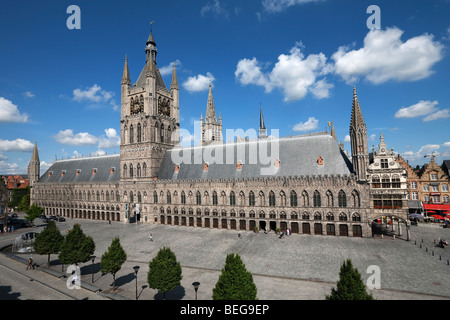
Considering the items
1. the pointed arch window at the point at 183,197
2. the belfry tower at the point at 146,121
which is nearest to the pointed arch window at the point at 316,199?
the pointed arch window at the point at 183,197

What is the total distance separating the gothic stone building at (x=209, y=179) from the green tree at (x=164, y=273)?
27783 millimetres

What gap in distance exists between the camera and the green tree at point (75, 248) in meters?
23.9

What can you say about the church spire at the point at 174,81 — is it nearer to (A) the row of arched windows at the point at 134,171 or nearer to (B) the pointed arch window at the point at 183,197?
(A) the row of arched windows at the point at 134,171

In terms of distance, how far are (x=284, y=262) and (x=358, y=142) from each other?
24.9 m

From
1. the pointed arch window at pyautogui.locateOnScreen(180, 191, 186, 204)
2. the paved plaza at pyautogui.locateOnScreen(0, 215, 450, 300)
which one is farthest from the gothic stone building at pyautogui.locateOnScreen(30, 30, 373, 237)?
the paved plaza at pyautogui.locateOnScreen(0, 215, 450, 300)

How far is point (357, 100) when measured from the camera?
141 ft

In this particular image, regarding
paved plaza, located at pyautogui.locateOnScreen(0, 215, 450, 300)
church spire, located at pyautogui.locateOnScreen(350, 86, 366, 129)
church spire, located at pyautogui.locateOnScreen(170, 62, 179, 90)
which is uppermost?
church spire, located at pyautogui.locateOnScreen(170, 62, 179, 90)

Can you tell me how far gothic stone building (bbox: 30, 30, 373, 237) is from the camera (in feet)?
134

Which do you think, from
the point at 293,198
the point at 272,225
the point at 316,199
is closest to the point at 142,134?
the point at 272,225

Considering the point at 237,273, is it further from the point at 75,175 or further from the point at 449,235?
the point at 75,175

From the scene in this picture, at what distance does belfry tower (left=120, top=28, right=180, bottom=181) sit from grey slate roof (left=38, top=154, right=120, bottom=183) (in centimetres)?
797

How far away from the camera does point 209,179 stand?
5016 centimetres

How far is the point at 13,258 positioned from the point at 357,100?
2270 inches

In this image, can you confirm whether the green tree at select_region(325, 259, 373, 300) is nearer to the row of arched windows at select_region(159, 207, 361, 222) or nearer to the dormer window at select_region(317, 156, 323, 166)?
the row of arched windows at select_region(159, 207, 361, 222)
